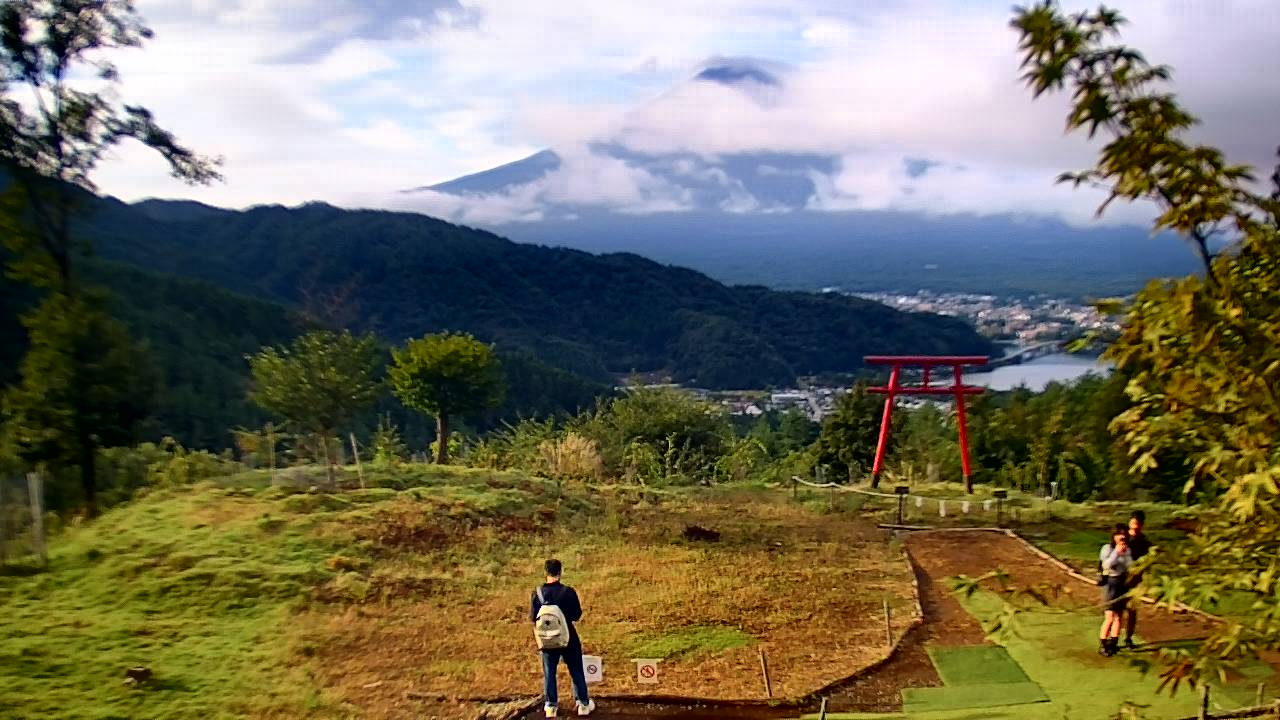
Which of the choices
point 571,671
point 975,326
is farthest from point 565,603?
point 975,326

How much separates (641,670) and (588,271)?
89.5m

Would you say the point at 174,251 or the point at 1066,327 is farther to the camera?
the point at 1066,327

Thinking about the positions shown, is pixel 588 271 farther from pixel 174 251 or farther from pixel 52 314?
pixel 52 314

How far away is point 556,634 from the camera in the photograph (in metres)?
6.43

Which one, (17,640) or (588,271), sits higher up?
(588,271)

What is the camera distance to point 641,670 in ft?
24.1

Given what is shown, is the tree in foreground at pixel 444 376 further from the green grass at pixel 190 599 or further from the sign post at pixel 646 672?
the sign post at pixel 646 672

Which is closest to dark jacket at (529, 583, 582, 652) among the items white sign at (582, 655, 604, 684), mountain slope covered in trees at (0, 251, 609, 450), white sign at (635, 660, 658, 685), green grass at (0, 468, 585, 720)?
white sign at (582, 655, 604, 684)

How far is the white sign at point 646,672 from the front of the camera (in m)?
7.36

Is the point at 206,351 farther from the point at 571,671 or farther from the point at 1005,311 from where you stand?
the point at 1005,311

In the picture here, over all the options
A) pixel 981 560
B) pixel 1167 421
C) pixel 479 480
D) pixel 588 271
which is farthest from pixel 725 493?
pixel 588 271

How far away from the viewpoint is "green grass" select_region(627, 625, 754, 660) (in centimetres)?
812

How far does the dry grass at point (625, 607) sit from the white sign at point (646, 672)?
0.07 m

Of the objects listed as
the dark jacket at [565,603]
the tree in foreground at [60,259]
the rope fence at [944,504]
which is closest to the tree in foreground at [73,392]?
the tree in foreground at [60,259]
